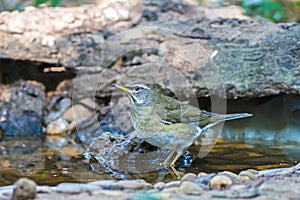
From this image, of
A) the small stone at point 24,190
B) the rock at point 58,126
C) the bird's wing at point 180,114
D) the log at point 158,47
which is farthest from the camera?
the rock at point 58,126

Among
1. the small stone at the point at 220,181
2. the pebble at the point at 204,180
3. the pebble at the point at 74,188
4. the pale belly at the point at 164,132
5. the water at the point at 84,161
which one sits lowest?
the water at the point at 84,161

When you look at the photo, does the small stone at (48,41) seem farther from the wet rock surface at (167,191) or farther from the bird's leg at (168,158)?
the wet rock surface at (167,191)

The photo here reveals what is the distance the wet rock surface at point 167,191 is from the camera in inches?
161

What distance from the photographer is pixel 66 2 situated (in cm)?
1264

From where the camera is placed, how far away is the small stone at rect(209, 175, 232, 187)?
4449 millimetres

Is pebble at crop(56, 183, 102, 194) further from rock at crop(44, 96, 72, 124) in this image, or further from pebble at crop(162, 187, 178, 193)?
rock at crop(44, 96, 72, 124)

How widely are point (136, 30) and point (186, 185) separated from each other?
194 inches

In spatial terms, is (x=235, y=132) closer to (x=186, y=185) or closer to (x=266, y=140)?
(x=266, y=140)

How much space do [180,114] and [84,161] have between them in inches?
44.5

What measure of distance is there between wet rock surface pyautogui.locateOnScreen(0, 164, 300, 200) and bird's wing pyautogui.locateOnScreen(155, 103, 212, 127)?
2051 millimetres

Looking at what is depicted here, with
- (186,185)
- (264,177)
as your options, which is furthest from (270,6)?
(186,185)

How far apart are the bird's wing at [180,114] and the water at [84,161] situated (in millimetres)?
428

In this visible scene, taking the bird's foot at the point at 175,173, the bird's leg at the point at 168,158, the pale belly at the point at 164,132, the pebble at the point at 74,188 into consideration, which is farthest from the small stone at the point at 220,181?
the bird's leg at the point at 168,158

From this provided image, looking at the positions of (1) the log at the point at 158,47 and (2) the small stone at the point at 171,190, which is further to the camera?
(1) the log at the point at 158,47
